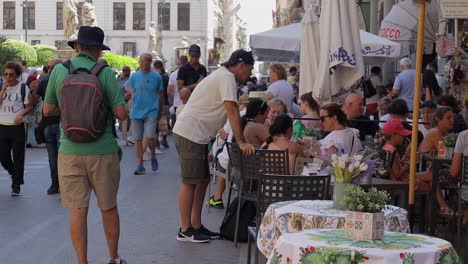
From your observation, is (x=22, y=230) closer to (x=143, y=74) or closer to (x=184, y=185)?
(x=184, y=185)

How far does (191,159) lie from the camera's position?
9.95m

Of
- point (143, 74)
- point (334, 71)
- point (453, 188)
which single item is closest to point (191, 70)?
point (143, 74)

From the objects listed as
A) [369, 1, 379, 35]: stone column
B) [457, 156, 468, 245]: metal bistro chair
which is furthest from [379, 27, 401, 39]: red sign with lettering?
[369, 1, 379, 35]: stone column

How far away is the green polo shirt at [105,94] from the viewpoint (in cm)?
813

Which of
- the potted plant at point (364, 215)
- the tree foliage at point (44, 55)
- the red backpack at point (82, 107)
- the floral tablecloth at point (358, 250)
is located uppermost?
the red backpack at point (82, 107)

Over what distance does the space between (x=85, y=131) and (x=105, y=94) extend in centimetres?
39

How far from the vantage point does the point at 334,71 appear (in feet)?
38.8

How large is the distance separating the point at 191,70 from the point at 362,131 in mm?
4148

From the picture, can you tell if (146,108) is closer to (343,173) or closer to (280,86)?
(280,86)

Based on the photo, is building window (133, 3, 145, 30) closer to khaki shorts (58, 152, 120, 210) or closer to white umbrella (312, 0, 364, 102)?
white umbrella (312, 0, 364, 102)

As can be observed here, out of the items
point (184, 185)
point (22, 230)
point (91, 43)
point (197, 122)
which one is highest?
point (91, 43)

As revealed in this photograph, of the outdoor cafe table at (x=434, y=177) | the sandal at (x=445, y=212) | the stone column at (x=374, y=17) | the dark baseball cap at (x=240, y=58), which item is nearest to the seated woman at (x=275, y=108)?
the dark baseball cap at (x=240, y=58)

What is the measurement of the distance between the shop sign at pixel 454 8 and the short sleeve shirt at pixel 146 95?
493 cm

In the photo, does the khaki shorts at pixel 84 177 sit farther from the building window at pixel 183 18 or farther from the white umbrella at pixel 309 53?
the building window at pixel 183 18
